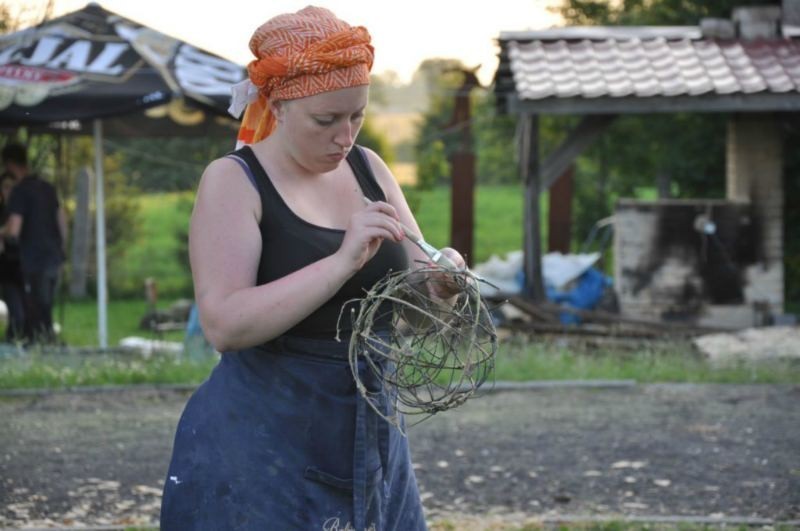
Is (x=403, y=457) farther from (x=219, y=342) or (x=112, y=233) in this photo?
(x=112, y=233)

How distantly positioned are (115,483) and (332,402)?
379cm

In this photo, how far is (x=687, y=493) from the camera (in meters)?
5.87

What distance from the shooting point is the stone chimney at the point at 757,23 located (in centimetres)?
1325

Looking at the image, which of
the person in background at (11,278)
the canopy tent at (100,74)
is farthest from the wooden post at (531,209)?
the person in background at (11,278)

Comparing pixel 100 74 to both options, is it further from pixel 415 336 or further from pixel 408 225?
pixel 415 336

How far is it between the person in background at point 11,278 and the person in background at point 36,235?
0.66 feet

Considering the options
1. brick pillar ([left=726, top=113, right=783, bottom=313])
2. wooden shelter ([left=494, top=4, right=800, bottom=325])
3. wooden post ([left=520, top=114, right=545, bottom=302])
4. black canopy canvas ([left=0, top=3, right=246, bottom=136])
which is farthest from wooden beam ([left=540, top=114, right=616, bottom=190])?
black canopy canvas ([left=0, top=3, right=246, bottom=136])

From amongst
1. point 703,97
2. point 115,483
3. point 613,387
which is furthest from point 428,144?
point 115,483

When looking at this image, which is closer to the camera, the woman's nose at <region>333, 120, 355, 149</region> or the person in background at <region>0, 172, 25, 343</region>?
the woman's nose at <region>333, 120, 355, 149</region>

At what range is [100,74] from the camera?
10.2m

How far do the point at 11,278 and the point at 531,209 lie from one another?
17.7ft

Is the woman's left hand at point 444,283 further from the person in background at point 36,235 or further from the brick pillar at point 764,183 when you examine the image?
the brick pillar at point 764,183

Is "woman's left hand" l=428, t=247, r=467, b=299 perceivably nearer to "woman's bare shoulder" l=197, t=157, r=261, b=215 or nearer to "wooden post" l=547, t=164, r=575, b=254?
"woman's bare shoulder" l=197, t=157, r=261, b=215

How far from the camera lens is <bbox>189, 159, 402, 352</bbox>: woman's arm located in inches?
97.3
